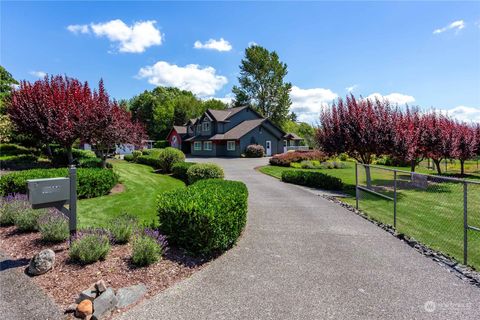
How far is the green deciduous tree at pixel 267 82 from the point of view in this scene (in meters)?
59.7

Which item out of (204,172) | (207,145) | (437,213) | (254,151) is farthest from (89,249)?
(207,145)

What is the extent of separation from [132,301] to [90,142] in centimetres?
1252

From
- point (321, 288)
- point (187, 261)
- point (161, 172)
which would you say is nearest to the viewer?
point (321, 288)

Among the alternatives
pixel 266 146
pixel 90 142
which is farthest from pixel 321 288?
pixel 266 146

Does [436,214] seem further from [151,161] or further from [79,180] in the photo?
[151,161]

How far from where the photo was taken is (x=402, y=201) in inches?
378

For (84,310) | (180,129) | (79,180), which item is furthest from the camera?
(180,129)

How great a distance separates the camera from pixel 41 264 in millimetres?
4832

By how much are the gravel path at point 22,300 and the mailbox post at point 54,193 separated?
3.56ft

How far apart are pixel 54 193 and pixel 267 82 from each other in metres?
57.9

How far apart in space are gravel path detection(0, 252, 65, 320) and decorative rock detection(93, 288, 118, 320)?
417mm

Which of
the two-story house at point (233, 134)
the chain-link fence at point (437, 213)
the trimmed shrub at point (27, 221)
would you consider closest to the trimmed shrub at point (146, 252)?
the trimmed shrub at point (27, 221)

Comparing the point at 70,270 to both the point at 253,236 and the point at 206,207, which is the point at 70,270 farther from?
the point at 253,236

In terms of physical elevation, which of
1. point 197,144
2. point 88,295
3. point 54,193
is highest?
point 197,144
